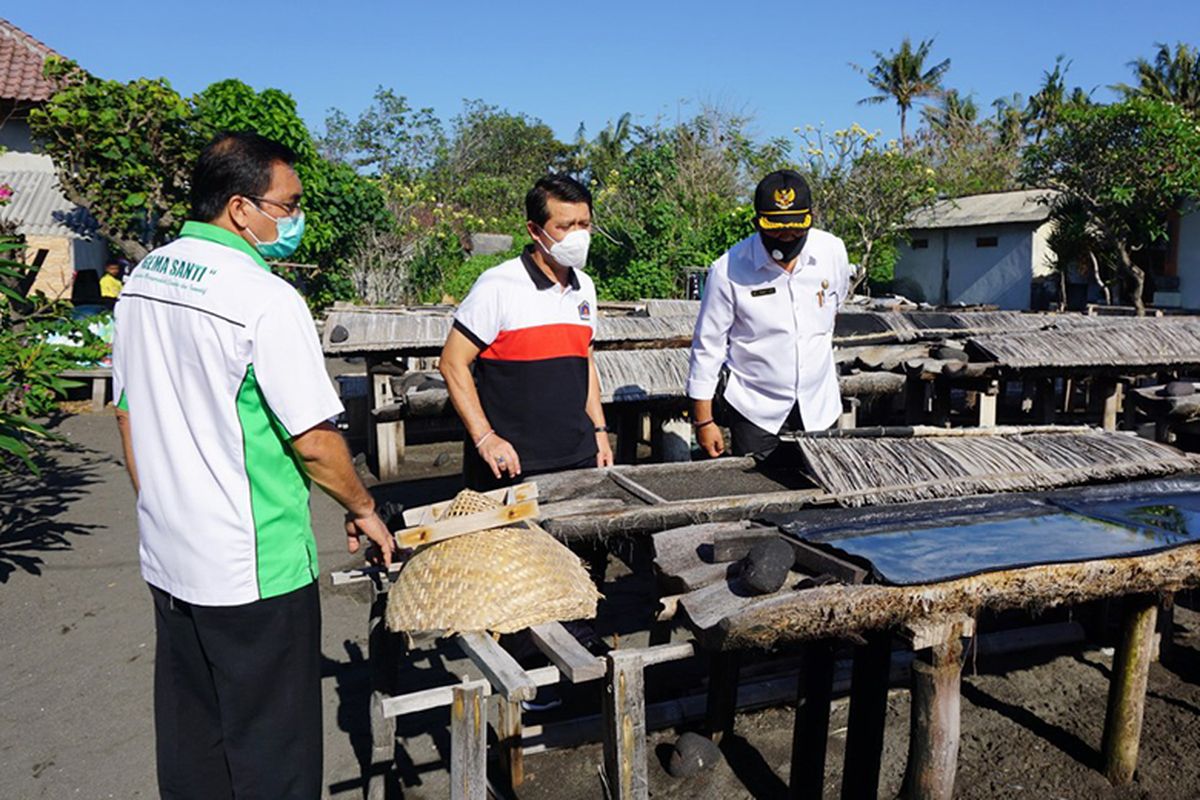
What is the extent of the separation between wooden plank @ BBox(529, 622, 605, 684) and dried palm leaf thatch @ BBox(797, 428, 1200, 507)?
1.49m

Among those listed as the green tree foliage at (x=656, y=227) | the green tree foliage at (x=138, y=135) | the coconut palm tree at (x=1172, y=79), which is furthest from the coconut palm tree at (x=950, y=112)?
the green tree foliage at (x=138, y=135)

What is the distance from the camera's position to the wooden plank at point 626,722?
272 centimetres

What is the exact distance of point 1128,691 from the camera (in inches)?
154

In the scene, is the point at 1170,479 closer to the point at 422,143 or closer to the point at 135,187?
the point at 135,187

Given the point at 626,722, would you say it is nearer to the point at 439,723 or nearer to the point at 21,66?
the point at 439,723

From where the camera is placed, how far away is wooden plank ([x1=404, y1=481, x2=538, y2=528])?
2.95 m

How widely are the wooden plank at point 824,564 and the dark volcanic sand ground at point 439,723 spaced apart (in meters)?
1.39

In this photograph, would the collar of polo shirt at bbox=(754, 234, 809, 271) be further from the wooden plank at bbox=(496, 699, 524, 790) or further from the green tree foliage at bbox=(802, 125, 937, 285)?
the green tree foliage at bbox=(802, 125, 937, 285)

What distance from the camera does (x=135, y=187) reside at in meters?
13.0

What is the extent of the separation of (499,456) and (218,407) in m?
1.44

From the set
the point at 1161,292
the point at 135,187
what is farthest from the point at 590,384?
the point at 1161,292

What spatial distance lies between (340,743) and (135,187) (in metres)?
11.0

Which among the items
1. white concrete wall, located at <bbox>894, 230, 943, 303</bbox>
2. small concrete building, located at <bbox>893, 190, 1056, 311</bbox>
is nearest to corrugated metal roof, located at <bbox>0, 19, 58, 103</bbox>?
small concrete building, located at <bbox>893, 190, 1056, 311</bbox>

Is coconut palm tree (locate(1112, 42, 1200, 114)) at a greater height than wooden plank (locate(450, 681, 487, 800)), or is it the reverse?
coconut palm tree (locate(1112, 42, 1200, 114))
